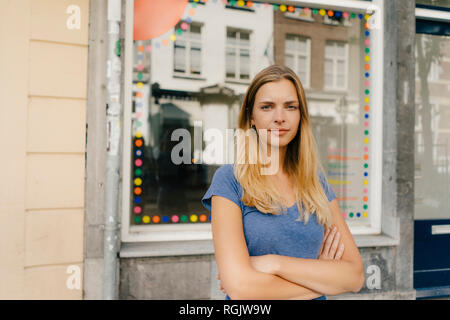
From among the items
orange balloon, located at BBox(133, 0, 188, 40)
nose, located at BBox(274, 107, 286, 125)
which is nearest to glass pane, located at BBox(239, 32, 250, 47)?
orange balloon, located at BBox(133, 0, 188, 40)

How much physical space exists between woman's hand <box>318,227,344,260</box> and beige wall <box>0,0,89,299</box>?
95.0 inches

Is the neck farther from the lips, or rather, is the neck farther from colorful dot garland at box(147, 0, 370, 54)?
colorful dot garland at box(147, 0, 370, 54)

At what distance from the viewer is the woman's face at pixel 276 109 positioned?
5.18 feet

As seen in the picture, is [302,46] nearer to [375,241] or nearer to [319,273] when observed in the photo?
[375,241]

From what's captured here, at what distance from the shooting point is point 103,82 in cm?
332

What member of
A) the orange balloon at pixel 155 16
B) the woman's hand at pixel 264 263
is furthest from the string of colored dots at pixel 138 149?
the woman's hand at pixel 264 263

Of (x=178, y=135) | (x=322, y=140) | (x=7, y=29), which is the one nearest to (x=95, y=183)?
(x=178, y=135)

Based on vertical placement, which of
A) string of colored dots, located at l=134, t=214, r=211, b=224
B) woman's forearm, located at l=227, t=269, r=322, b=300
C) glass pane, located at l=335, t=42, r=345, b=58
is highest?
glass pane, located at l=335, t=42, r=345, b=58

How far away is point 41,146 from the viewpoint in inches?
126

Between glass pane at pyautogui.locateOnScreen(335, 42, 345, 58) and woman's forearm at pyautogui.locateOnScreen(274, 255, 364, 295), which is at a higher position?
glass pane at pyautogui.locateOnScreen(335, 42, 345, 58)

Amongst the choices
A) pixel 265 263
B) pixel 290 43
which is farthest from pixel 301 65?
pixel 265 263

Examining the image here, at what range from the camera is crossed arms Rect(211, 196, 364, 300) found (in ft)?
4.56

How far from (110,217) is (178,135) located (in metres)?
1.70

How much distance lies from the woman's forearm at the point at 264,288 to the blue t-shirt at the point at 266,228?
0.11 metres
